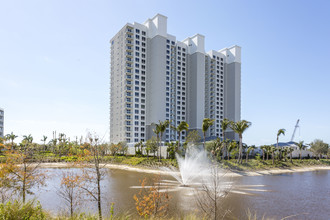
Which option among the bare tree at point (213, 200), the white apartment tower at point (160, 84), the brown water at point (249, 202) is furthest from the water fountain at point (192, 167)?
the white apartment tower at point (160, 84)

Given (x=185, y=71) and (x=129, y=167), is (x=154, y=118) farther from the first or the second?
(x=129, y=167)

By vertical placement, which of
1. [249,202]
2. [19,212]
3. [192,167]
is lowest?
[192,167]

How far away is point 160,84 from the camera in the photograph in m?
107

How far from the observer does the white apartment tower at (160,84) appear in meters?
106

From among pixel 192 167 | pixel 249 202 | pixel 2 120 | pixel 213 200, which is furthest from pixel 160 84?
pixel 213 200

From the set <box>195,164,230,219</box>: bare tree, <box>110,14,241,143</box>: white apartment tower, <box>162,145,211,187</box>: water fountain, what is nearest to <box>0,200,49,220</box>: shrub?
<box>195,164,230,219</box>: bare tree

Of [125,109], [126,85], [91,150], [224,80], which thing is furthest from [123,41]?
[91,150]

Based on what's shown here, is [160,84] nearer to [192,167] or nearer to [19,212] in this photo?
[192,167]

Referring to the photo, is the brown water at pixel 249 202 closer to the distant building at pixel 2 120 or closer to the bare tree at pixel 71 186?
the bare tree at pixel 71 186

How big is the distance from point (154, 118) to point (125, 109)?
12.7m

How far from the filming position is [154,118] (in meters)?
105

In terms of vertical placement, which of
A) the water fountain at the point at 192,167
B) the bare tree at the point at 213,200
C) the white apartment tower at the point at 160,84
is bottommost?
the water fountain at the point at 192,167

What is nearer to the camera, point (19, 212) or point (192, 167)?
point (19, 212)

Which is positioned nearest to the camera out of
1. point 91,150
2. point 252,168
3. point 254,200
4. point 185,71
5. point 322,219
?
point 91,150
